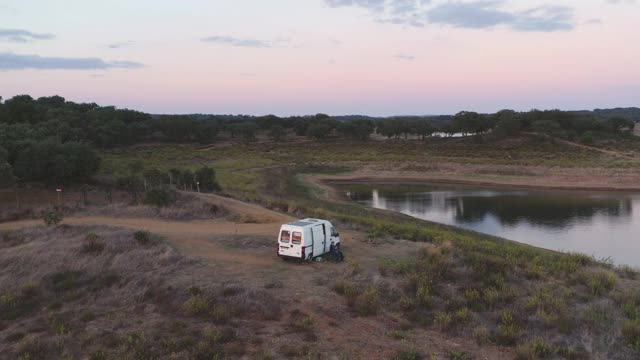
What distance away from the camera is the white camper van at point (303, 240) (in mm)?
16750

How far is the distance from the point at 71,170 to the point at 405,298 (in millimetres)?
28973

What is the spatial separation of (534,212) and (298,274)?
30.9 metres

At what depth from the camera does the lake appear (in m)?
30.8

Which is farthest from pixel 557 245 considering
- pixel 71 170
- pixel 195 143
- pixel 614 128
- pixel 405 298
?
pixel 614 128

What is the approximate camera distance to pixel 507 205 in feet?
148

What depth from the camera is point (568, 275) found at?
15.7m

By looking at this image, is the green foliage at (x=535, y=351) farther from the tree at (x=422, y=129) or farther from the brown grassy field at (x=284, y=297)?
the tree at (x=422, y=129)

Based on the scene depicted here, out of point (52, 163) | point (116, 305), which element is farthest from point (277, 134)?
point (116, 305)

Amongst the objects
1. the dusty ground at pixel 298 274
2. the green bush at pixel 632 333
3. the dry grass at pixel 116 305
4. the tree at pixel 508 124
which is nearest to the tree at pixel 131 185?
the dusty ground at pixel 298 274

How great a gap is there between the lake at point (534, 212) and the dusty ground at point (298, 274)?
50.3 ft

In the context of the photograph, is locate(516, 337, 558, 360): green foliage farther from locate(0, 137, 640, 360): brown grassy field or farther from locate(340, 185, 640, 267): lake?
locate(340, 185, 640, 267): lake

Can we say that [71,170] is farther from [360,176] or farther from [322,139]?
[322,139]

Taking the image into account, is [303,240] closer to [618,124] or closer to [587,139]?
[587,139]

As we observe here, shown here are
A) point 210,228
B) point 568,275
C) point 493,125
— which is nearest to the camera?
point 568,275
